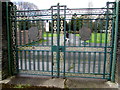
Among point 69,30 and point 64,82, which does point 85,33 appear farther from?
point 64,82

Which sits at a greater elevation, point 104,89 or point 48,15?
point 48,15

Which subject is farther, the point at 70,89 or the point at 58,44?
the point at 58,44

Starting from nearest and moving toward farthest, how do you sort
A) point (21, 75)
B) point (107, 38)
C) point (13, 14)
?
point (107, 38)
point (13, 14)
point (21, 75)

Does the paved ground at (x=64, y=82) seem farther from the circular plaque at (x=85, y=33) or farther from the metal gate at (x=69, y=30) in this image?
the circular plaque at (x=85, y=33)

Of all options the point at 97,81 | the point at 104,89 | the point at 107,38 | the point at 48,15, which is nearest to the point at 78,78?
the point at 97,81

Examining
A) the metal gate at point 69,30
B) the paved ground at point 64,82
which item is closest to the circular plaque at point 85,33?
the metal gate at point 69,30

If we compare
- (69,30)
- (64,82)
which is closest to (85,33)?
(69,30)

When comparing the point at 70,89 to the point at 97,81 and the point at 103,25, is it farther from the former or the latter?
the point at 103,25

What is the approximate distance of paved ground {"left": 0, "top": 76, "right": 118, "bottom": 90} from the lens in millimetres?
3660

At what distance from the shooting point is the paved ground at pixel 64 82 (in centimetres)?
366

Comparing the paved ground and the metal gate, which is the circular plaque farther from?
the paved ground

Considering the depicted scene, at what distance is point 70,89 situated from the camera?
348cm

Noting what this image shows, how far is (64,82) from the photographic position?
3.87 metres

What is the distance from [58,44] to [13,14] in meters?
1.86
